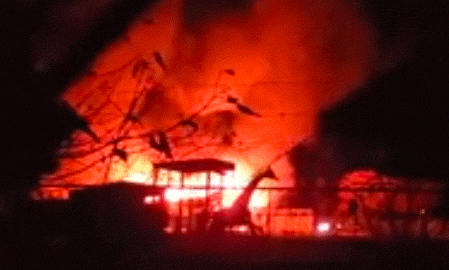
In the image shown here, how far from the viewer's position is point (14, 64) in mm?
8891

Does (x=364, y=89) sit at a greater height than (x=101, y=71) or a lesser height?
greater

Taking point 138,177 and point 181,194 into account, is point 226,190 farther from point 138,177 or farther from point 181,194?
point 138,177

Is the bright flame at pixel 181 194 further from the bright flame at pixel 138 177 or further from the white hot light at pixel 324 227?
the white hot light at pixel 324 227


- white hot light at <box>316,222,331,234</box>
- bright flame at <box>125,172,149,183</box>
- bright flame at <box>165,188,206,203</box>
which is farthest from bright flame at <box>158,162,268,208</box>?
white hot light at <box>316,222,331,234</box>

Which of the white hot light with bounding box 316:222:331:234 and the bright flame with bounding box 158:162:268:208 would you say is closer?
the bright flame with bounding box 158:162:268:208

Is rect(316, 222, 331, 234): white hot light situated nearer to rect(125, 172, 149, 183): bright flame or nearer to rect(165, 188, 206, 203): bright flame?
rect(165, 188, 206, 203): bright flame

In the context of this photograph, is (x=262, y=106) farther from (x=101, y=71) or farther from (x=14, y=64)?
(x=14, y=64)

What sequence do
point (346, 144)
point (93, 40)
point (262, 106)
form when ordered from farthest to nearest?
point (346, 144) < point (262, 106) < point (93, 40)

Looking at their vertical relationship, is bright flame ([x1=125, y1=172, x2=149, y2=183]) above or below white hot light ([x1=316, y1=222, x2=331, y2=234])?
above

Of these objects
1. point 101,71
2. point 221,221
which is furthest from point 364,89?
point 101,71

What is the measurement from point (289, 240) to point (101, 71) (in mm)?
4252

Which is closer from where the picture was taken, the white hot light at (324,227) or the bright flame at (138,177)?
the bright flame at (138,177)

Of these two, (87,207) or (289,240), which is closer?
(87,207)

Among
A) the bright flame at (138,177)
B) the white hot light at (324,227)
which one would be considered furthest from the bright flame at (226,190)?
the white hot light at (324,227)
